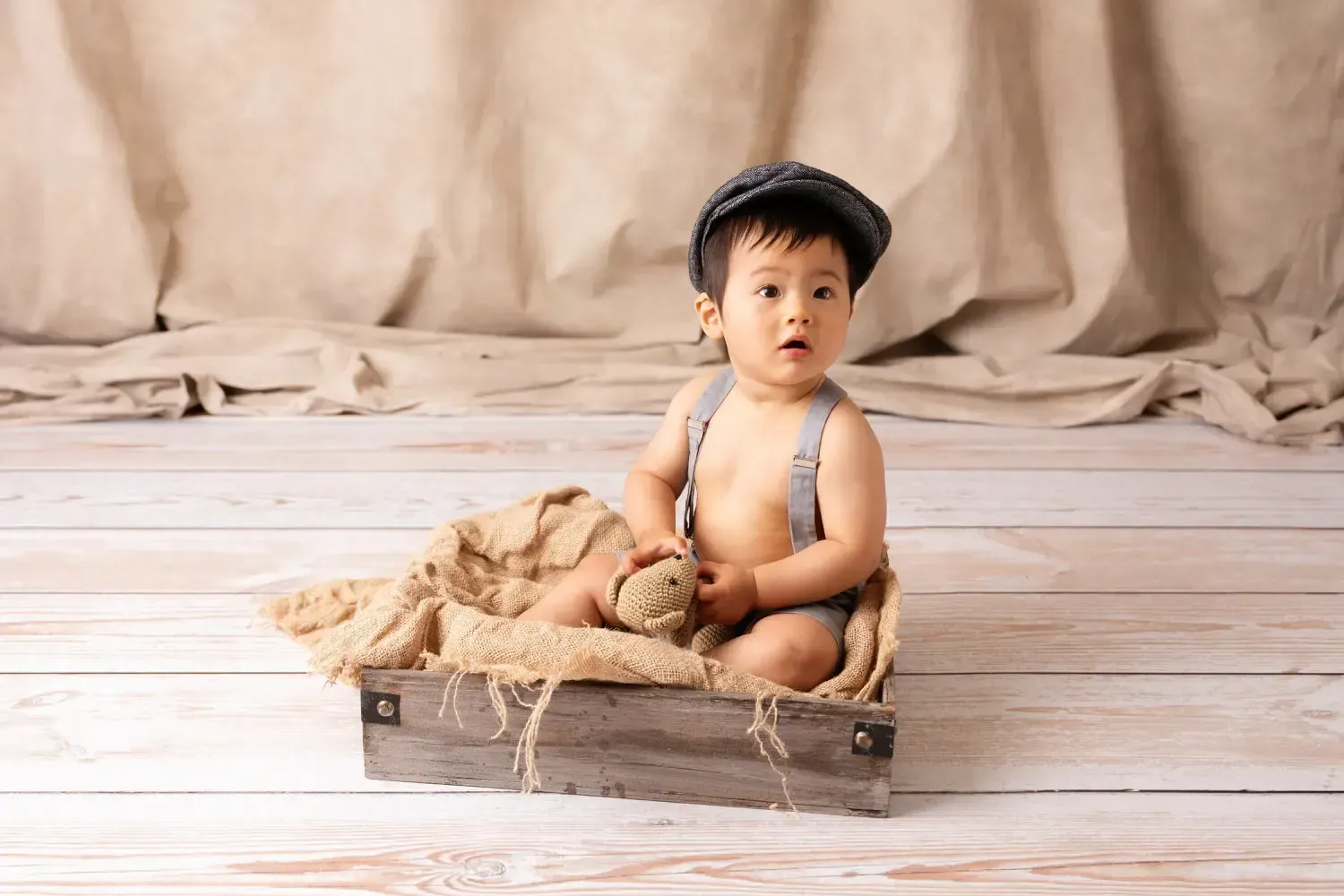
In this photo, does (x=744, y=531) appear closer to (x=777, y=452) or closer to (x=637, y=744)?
(x=777, y=452)

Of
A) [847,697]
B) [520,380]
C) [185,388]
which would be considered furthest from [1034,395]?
[185,388]

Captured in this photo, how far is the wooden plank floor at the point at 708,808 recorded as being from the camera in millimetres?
883

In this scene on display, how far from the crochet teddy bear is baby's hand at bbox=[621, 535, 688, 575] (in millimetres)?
19

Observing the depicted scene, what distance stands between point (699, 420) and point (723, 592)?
0.57 feet

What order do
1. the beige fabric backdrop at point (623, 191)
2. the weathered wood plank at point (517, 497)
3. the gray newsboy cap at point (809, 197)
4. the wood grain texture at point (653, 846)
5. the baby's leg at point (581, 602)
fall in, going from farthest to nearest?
the beige fabric backdrop at point (623, 191)
the weathered wood plank at point (517, 497)
the baby's leg at point (581, 602)
the gray newsboy cap at point (809, 197)
the wood grain texture at point (653, 846)

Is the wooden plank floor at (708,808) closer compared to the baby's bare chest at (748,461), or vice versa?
the wooden plank floor at (708,808)

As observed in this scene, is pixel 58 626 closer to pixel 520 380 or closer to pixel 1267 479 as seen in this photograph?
pixel 520 380

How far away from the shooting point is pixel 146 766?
99cm

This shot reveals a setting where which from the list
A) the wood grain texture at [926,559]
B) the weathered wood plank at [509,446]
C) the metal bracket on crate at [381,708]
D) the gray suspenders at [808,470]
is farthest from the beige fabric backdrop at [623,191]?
the metal bracket on crate at [381,708]

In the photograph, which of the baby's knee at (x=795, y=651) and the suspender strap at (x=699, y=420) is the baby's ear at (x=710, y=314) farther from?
the baby's knee at (x=795, y=651)

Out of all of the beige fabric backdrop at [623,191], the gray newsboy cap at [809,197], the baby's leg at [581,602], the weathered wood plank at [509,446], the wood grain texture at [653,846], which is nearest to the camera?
the wood grain texture at [653,846]

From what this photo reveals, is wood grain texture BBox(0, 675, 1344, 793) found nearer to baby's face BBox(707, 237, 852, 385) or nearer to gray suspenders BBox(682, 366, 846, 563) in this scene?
gray suspenders BBox(682, 366, 846, 563)

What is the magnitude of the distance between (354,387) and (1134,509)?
1.10 metres

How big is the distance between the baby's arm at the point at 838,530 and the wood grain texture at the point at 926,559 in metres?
0.32
